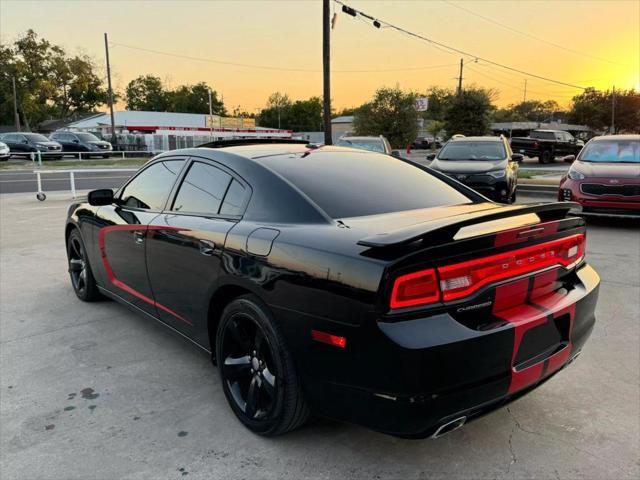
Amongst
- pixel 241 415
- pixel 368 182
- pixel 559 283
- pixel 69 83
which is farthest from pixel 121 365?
pixel 69 83

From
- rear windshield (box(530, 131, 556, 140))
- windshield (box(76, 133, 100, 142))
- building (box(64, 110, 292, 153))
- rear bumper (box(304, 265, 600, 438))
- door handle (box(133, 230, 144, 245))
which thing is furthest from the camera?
building (box(64, 110, 292, 153))

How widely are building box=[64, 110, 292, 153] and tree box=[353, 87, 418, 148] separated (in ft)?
31.8

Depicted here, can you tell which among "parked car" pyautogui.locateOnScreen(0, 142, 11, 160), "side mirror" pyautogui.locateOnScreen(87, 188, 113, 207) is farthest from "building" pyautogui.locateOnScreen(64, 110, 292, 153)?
"side mirror" pyautogui.locateOnScreen(87, 188, 113, 207)

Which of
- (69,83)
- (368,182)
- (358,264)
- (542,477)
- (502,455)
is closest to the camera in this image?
(358,264)

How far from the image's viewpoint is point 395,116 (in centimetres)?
5141

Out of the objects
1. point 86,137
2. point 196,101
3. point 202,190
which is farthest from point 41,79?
point 202,190

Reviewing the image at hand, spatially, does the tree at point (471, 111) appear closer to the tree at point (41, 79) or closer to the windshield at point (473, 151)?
the windshield at point (473, 151)

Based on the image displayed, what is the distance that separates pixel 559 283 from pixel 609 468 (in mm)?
878

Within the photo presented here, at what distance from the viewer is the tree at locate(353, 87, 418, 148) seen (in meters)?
51.2

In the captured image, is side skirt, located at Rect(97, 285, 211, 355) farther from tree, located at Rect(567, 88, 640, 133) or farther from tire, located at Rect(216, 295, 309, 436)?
tree, located at Rect(567, 88, 640, 133)

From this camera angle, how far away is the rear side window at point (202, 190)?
119 inches

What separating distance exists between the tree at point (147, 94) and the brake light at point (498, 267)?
349 ft

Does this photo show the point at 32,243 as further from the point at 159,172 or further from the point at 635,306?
the point at 635,306

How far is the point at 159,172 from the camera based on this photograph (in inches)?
148
